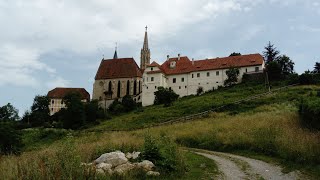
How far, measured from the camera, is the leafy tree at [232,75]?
80812 millimetres

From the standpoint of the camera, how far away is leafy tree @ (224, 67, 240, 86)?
80812 mm

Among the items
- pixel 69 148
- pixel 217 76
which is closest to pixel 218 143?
pixel 69 148

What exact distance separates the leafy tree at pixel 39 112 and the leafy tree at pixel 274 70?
53.1m

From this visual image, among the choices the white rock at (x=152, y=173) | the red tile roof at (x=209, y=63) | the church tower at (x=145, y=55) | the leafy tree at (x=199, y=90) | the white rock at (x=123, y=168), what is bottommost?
the white rock at (x=152, y=173)

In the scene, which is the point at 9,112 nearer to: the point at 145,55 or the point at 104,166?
the point at 145,55

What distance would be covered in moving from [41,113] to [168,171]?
90.6m

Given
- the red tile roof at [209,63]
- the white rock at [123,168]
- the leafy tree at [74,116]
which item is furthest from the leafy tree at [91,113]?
the white rock at [123,168]

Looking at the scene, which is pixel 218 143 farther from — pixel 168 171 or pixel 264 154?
pixel 168 171

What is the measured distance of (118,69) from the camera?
107812mm

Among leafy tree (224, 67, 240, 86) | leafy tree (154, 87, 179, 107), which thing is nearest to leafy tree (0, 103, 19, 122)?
leafy tree (154, 87, 179, 107)

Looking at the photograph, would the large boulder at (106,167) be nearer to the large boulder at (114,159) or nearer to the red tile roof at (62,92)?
the large boulder at (114,159)

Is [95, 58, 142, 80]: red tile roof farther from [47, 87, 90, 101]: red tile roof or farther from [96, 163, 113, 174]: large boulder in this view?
[96, 163, 113, 174]: large boulder

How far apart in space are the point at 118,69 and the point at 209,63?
2972 centimetres

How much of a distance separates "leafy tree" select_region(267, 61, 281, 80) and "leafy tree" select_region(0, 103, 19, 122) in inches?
2741
